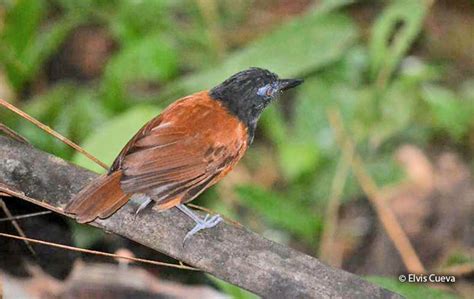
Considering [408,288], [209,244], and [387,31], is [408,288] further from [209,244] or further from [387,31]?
[387,31]

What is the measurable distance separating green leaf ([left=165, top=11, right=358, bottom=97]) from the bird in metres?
1.58

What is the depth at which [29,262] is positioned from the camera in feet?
11.4

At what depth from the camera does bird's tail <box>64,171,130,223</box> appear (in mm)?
2512

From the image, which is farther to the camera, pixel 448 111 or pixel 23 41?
pixel 448 111

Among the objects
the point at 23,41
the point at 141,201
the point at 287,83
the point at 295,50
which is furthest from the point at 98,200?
the point at 23,41

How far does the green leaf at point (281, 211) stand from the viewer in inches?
171

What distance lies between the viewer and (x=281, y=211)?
4.43 meters

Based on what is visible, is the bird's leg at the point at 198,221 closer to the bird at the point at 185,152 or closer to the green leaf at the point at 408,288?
the bird at the point at 185,152

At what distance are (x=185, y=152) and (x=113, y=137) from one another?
1.16 meters

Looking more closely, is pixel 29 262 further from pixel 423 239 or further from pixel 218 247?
pixel 423 239

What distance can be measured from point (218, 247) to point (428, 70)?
2.72 m

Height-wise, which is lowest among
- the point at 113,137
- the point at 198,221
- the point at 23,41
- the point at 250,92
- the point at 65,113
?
the point at 198,221
